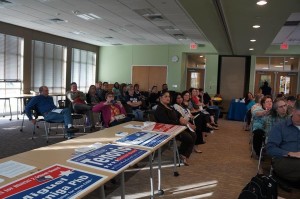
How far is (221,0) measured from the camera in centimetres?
448

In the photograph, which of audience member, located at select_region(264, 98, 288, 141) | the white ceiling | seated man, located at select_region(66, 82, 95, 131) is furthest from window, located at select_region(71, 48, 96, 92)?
audience member, located at select_region(264, 98, 288, 141)

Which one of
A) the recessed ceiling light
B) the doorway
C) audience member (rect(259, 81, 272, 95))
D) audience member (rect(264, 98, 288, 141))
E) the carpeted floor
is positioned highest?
the recessed ceiling light

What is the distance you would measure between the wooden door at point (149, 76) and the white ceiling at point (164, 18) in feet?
9.30

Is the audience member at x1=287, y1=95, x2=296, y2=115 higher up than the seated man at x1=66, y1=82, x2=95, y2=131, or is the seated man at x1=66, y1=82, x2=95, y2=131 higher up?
the audience member at x1=287, y1=95, x2=296, y2=115

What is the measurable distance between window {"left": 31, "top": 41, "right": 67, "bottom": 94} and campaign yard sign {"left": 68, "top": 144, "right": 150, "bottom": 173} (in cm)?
853

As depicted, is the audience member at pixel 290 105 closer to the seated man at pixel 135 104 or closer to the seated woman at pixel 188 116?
the seated woman at pixel 188 116

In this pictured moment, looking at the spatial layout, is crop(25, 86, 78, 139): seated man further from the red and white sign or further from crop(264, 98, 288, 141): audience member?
the red and white sign

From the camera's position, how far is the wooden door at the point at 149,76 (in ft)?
41.3

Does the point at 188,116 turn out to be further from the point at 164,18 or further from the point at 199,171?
the point at 164,18

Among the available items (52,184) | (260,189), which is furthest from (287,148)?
(52,184)

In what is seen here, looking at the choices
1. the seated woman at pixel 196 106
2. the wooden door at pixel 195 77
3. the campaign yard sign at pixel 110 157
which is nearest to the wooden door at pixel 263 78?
the wooden door at pixel 195 77

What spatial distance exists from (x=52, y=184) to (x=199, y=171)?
300 cm

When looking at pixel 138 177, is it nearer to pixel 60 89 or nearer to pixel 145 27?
pixel 145 27

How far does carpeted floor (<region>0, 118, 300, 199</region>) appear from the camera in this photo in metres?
3.36
